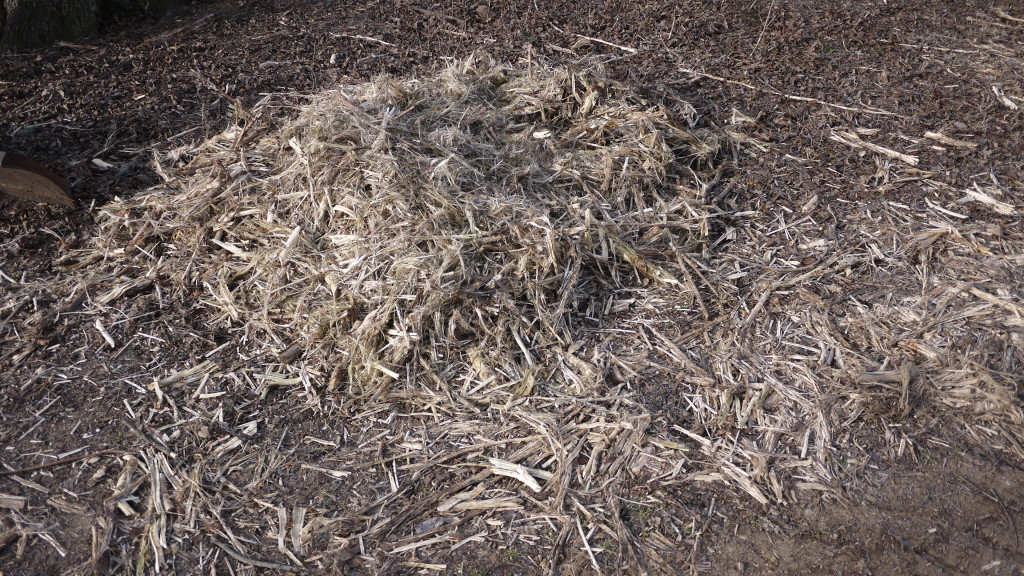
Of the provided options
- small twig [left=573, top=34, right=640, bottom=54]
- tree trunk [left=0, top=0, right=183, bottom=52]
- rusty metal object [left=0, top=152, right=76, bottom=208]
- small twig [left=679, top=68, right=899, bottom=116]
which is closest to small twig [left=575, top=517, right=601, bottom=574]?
rusty metal object [left=0, top=152, right=76, bottom=208]

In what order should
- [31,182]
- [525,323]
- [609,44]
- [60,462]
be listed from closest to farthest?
[60,462]
[525,323]
[31,182]
[609,44]

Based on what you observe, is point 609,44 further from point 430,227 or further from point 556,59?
point 430,227

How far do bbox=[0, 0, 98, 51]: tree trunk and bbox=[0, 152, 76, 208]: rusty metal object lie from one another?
6.02 feet

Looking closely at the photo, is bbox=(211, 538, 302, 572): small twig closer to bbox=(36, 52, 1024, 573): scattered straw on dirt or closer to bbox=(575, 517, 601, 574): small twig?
bbox=(36, 52, 1024, 573): scattered straw on dirt

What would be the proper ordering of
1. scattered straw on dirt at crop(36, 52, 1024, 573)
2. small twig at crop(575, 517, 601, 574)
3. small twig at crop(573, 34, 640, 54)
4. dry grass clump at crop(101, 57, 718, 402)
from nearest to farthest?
small twig at crop(575, 517, 601, 574) → scattered straw on dirt at crop(36, 52, 1024, 573) → dry grass clump at crop(101, 57, 718, 402) → small twig at crop(573, 34, 640, 54)

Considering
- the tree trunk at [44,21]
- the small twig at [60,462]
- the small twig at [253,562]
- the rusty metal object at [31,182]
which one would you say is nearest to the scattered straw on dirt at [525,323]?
the small twig at [253,562]

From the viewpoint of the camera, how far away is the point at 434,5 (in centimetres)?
545

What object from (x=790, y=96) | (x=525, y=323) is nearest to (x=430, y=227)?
(x=525, y=323)

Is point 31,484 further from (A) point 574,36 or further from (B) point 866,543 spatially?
(A) point 574,36

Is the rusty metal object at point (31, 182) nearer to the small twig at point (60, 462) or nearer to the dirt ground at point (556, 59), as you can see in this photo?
the dirt ground at point (556, 59)

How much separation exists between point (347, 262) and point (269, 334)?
486mm

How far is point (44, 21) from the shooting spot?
4.79 m

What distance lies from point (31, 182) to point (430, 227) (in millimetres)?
2121

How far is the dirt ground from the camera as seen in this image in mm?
2410
